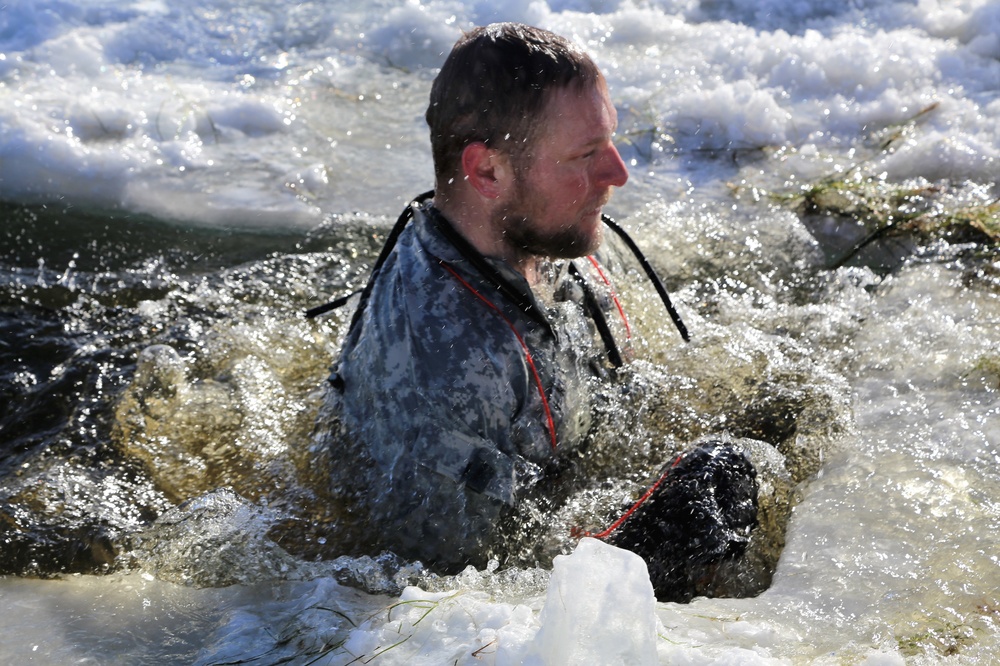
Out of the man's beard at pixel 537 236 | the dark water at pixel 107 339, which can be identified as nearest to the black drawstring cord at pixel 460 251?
the man's beard at pixel 537 236

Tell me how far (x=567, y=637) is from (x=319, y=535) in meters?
1.61

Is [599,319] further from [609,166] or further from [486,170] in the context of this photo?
[486,170]

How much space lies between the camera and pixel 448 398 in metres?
2.95

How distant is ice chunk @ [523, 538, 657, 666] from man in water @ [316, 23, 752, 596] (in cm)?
96

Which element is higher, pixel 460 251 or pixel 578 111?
pixel 578 111

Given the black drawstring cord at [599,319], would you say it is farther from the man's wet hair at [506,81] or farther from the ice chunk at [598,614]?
the ice chunk at [598,614]

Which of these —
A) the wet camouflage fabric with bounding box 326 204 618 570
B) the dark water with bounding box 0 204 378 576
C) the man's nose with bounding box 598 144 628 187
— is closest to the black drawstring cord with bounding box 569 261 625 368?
the wet camouflage fabric with bounding box 326 204 618 570

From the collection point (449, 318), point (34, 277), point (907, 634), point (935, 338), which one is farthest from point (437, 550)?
point (34, 277)

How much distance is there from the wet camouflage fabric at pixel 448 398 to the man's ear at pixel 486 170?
21 centimetres

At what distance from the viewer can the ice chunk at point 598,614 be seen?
1.93 meters

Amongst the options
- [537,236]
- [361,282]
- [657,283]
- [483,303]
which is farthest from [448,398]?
[361,282]

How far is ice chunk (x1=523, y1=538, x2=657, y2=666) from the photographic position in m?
1.93

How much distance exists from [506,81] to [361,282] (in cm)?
209

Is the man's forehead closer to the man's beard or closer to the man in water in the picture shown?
the man in water
